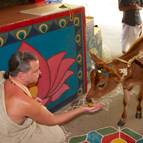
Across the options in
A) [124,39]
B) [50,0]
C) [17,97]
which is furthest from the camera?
[124,39]

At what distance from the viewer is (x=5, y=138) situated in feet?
7.70

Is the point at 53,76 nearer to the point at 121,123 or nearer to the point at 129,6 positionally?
the point at 121,123

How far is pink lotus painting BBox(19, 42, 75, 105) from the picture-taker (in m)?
3.45

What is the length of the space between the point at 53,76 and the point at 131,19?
1.78 meters

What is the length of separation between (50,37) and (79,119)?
95cm

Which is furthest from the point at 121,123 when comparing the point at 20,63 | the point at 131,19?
the point at 131,19

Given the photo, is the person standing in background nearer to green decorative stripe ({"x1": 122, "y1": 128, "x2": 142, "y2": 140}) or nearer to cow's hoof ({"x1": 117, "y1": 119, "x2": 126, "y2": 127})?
cow's hoof ({"x1": 117, "y1": 119, "x2": 126, "y2": 127})

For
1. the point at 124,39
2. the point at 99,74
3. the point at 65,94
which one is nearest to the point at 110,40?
the point at 124,39

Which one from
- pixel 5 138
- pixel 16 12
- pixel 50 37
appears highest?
pixel 16 12

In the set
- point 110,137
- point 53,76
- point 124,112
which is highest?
point 53,76

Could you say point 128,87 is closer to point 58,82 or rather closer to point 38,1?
point 58,82

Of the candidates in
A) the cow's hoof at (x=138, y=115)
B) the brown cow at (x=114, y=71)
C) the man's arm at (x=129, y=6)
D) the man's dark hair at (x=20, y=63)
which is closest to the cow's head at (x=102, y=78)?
the brown cow at (x=114, y=71)

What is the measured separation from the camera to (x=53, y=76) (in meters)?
3.57

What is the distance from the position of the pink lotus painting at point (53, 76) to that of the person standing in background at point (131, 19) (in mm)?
1321
